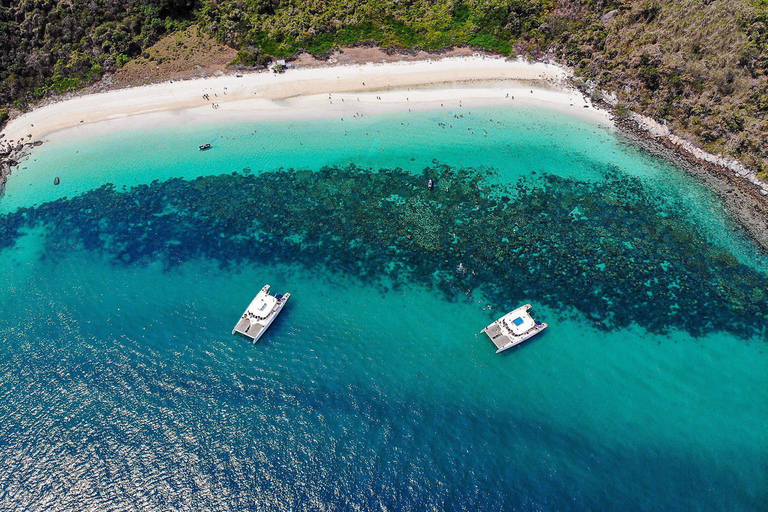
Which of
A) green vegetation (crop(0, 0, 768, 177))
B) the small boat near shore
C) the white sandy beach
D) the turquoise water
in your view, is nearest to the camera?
the turquoise water

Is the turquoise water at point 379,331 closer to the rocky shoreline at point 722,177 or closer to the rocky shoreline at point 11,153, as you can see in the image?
the rocky shoreline at point 11,153

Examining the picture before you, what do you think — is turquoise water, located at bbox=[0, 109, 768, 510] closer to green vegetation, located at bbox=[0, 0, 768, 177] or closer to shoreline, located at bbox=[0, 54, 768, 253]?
shoreline, located at bbox=[0, 54, 768, 253]

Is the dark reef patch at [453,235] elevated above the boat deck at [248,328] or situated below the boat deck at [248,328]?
above

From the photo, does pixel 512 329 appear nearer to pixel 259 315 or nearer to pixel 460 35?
pixel 259 315

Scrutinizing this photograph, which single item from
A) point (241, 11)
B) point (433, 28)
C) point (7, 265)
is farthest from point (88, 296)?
point (433, 28)

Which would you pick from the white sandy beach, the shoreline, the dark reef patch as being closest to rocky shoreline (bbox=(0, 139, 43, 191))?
the shoreline

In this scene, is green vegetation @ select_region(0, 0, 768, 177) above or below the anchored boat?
above

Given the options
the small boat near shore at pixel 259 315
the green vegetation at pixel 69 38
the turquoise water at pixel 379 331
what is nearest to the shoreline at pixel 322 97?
the turquoise water at pixel 379 331

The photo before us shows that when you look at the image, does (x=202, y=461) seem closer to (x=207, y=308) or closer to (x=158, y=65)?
(x=207, y=308)
